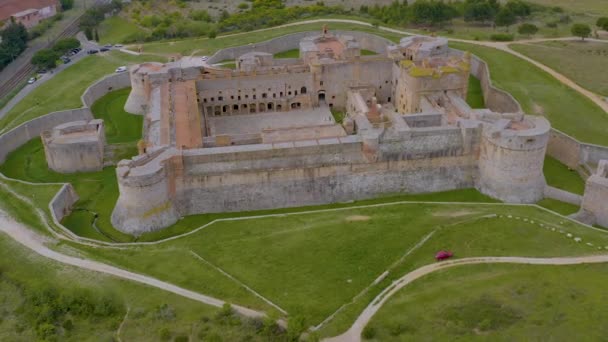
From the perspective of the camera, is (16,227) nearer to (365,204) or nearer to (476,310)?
(365,204)

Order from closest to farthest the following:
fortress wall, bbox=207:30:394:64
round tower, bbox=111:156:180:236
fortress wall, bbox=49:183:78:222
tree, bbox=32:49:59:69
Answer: round tower, bbox=111:156:180:236 < fortress wall, bbox=49:183:78:222 < tree, bbox=32:49:59:69 < fortress wall, bbox=207:30:394:64

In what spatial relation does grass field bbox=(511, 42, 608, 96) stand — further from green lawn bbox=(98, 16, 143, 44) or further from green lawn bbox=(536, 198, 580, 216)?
green lawn bbox=(98, 16, 143, 44)

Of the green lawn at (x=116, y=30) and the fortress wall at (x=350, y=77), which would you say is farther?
the green lawn at (x=116, y=30)

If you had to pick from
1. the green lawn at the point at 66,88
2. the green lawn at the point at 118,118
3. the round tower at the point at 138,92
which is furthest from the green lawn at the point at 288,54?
the round tower at the point at 138,92

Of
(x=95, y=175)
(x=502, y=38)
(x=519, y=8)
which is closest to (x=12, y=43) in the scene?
(x=95, y=175)

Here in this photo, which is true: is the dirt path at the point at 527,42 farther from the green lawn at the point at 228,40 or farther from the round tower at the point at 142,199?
the round tower at the point at 142,199

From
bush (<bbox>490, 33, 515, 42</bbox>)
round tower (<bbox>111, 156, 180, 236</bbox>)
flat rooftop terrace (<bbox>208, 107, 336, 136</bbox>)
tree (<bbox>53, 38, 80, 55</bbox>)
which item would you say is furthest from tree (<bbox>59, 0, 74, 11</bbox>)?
round tower (<bbox>111, 156, 180, 236</bbox>)
